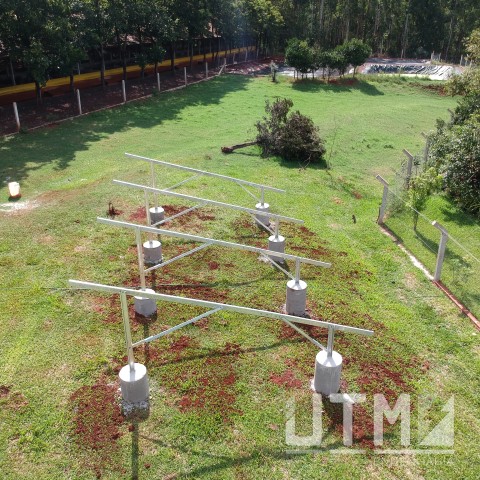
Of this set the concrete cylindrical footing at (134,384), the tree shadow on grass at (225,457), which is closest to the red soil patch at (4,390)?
the concrete cylindrical footing at (134,384)

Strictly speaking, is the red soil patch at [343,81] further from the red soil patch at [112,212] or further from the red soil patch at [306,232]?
the red soil patch at [112,212]

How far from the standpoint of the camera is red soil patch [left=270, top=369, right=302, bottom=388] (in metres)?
6.39

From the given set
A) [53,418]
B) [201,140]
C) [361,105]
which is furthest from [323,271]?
[361,105]

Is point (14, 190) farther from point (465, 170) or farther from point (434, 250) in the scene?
point (465, 170)

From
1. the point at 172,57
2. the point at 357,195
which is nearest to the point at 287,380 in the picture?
the point at 357,195

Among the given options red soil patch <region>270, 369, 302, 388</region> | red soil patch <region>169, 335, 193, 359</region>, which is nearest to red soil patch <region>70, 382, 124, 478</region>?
red soil patch <region>169, 335, 193, 359</region>

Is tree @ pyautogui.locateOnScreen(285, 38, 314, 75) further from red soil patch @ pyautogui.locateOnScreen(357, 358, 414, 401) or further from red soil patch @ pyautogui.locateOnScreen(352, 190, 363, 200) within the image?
red soil patch @ pyautogui.locateOnScreen(357, 358, 414, 401)

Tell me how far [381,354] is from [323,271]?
8.91 feet

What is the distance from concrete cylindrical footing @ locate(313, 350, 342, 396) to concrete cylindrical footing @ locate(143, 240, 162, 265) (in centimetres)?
412

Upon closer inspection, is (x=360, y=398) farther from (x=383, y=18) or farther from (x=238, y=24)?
(x=383, y=18)

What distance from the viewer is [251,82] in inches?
1346

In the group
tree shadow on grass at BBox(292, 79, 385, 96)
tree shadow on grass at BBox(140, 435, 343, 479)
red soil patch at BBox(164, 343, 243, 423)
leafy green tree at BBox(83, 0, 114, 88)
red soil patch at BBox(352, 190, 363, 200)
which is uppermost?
leafy green tree at BBox(83, 0, 114, 88)

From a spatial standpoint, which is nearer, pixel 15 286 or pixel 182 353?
pixel 182 353

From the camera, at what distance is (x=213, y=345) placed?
707cm
